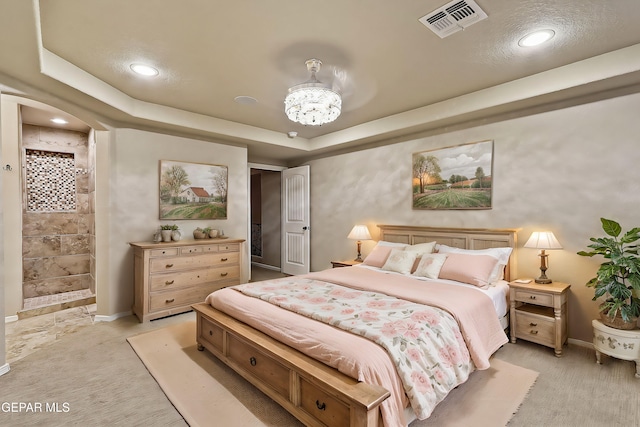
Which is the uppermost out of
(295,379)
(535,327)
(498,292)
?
(498,292)

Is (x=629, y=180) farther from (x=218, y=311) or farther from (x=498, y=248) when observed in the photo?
(x=218, y=311)

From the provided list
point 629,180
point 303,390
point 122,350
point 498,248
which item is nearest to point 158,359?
point 122,350

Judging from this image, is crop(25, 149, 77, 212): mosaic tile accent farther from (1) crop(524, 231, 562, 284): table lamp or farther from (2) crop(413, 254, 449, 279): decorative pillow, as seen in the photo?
(1) crop(524, 231, 562, 284): table lamp

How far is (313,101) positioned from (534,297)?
2.78 metres

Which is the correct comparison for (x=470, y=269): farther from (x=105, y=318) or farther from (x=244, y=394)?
(x=105, y=318)

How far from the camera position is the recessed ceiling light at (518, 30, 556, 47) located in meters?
2.27

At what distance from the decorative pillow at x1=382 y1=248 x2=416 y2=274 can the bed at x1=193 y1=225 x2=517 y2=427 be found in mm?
16

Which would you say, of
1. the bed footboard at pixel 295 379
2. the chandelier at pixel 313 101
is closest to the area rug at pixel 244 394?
the bed footboard at pixel 295 379

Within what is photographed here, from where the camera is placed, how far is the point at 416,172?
14.0 ft

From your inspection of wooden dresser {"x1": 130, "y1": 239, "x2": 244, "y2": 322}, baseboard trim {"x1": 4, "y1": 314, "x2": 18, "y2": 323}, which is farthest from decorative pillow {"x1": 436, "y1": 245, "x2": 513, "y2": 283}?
baseboard trim {"x1": 4, "y1": 314, "x2": 18, "y2": 323}

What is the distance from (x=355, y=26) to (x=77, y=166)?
5.08 m

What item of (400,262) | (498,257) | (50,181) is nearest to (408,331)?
(400,262)

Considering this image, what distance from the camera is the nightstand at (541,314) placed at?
2.80m

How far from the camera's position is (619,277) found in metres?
2.58
